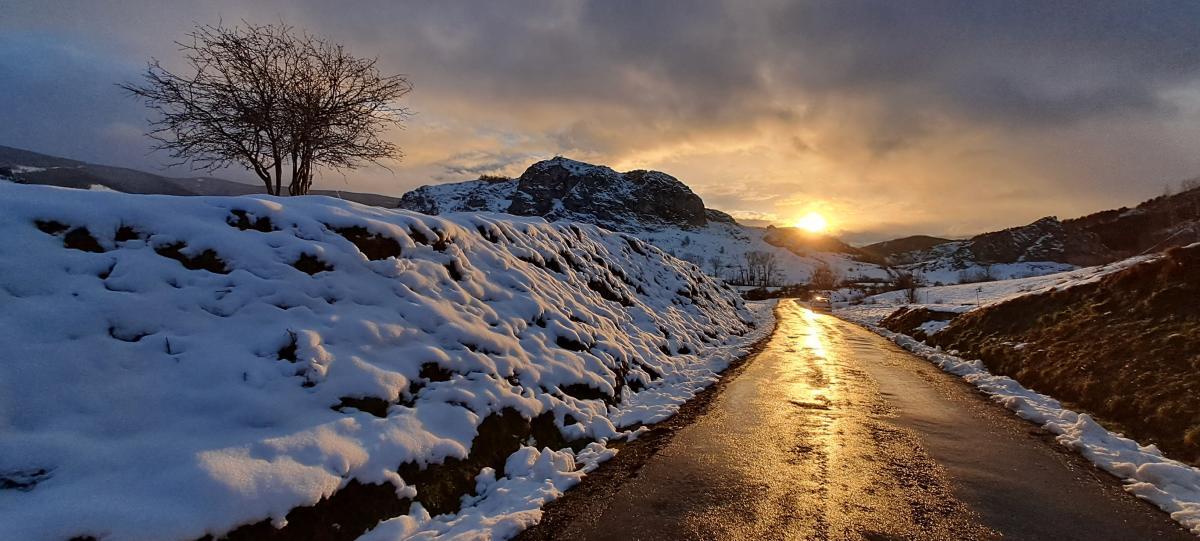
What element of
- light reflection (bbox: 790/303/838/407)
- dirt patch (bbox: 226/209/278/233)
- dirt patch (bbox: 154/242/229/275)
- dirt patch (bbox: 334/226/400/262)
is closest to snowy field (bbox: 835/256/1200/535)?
light reflection (bbox: 790/303/838/407)

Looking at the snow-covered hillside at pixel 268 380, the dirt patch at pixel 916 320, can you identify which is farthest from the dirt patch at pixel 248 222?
the dirt patch at pixel 916 320

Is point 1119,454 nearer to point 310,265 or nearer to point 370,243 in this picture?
point 370,243

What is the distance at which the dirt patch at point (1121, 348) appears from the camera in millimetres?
6906

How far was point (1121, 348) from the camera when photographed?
9.27m

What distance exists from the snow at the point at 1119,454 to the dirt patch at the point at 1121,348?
1.13 feet

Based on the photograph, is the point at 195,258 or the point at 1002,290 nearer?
the point at 195,258

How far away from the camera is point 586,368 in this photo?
862 centimetres

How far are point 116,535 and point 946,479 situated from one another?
727cm

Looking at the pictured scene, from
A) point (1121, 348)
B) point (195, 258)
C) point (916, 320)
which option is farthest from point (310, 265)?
point (916, 320)

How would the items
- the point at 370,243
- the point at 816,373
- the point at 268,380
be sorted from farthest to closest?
1. the point at 816,373
2. the point at 370,243
3. the point at 268,380

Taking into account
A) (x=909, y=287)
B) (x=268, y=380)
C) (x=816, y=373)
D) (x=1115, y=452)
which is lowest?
(x=816, y=373)

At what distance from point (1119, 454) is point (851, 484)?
4.02 m

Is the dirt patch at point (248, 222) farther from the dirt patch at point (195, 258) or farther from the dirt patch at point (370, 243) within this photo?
the dirt patch at point (370, 243)

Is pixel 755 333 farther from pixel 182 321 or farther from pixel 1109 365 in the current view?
pixel 182 321
